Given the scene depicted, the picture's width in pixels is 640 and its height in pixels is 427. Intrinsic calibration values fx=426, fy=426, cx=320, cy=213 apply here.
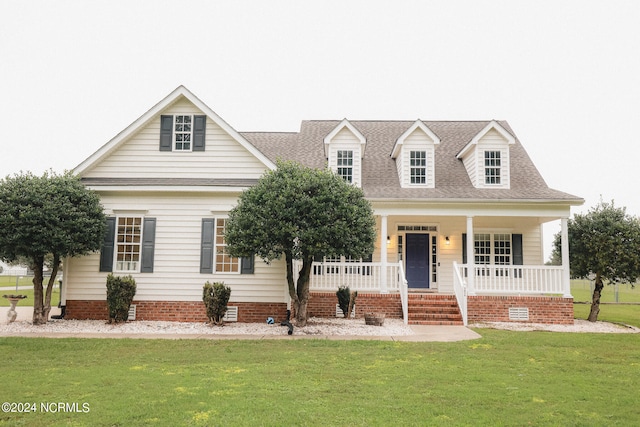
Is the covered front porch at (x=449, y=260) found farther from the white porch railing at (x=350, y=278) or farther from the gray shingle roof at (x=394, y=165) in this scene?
the gray shingle roof at (x=394, y=165)

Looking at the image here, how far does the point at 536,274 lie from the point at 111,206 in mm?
14461

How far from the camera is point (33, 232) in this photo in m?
11.7

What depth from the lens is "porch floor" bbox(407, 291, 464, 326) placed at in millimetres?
13492

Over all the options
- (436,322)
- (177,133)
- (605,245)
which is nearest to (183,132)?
(177,133)

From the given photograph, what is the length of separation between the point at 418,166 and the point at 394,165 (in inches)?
61.0

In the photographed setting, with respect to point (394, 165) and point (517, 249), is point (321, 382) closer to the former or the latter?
point (394, 165)

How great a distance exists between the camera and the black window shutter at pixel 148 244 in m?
13.7

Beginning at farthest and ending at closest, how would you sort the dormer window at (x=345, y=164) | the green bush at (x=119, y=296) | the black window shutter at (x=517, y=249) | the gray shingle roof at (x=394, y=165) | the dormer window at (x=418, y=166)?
the black window shutter at (x=517, y=249)
the dormer window at (x=418, y=166)
the dormer window at (x=345, y=164)
the gray shingle roof at (x=394, y=165)
the green bush at (x=119, y=296)

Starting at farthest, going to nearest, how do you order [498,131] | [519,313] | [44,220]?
[498,131]
[519,313]
[44,220]

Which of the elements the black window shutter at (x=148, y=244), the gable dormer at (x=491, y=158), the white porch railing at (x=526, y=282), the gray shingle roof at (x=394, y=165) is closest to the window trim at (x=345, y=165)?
the gray shingle roof at (x=394, y=165)

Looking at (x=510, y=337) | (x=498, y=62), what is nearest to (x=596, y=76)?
(x=498, y=62)

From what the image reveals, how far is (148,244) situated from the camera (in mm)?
13711

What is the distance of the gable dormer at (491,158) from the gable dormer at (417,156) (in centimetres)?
165

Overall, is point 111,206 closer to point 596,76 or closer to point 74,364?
point 74,364
